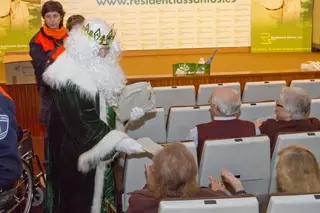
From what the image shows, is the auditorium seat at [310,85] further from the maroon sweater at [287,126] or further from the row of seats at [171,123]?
the maroon sweater at [287,126]

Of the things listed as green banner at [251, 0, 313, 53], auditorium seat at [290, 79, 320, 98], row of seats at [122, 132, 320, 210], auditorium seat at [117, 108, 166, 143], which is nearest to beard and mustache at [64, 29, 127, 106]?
row of seats at [122, 132, 320, 210]

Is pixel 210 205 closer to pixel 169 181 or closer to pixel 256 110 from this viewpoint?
pixel 169 181

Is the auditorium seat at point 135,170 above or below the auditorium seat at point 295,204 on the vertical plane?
below

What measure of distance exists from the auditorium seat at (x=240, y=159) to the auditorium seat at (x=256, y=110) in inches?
38.5

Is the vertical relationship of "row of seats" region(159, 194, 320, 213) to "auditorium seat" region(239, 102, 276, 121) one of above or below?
above

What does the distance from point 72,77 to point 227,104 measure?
3.51 feet

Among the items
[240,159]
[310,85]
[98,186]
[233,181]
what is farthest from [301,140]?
[310,85]

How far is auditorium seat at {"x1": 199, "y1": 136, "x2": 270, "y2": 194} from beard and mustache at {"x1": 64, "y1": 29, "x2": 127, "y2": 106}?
1.97 feet

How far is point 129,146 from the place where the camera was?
2762 mm

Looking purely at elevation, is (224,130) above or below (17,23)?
below

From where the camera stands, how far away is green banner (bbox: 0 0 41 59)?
8461 mm

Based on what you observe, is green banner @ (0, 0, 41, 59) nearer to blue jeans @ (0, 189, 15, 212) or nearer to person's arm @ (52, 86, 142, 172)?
person's arm @ (52, 86, 142, 172)

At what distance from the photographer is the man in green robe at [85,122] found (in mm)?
2734

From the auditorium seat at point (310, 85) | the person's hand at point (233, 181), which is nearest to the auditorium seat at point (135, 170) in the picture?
the person's hand at point (233, 181)
